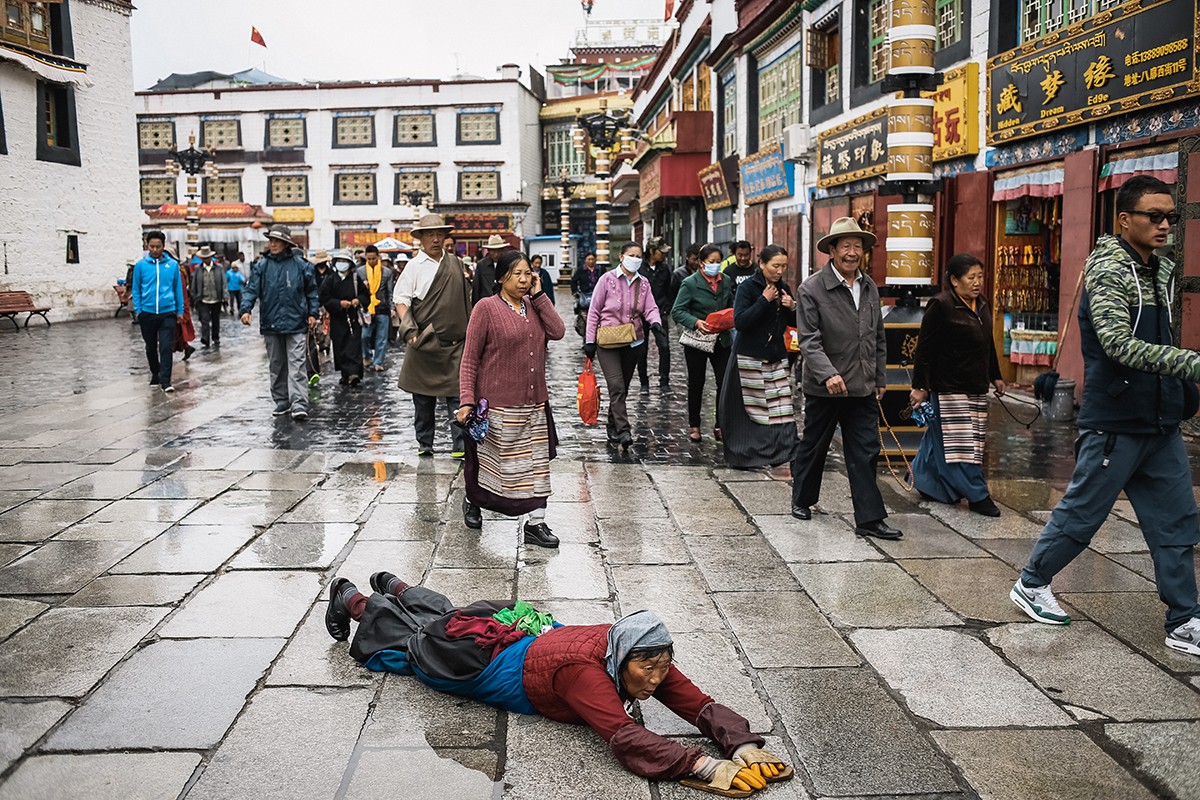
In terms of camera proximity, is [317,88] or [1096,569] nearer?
[1096,569]

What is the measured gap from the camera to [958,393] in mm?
7062

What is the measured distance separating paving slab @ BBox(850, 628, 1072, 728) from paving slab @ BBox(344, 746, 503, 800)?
1.54 metres

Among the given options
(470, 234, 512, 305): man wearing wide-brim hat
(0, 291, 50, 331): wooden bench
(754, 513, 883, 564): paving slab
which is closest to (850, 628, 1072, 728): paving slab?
(754, 513, 883, 564): paving slab

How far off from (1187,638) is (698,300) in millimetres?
5878

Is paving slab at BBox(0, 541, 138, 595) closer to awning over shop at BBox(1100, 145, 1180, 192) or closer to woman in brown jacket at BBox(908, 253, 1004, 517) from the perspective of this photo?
woman in brown jacket at BBox(908, 253, 1004, 517)

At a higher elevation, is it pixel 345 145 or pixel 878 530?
pixel 345 145

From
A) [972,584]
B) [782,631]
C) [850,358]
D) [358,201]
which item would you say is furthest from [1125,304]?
[358,201]

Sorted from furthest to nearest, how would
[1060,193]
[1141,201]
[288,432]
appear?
[1060,193]
[288,432]
[1141,201]

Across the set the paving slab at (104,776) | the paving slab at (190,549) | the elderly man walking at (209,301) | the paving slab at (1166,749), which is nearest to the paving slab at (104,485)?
the paving slab at (190,549)

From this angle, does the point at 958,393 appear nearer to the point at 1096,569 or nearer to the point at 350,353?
the point at 1096,569

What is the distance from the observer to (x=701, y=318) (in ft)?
32.5

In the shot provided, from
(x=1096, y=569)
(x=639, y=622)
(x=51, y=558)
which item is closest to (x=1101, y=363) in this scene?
(x=1096, y=569)

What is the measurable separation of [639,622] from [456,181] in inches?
1959

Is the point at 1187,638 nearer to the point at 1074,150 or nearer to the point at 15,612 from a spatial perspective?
the point at 15,612
